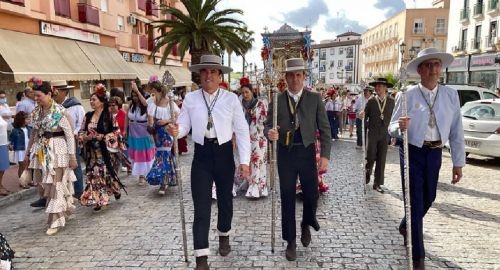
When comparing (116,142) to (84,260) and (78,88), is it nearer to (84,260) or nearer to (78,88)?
(84,260)

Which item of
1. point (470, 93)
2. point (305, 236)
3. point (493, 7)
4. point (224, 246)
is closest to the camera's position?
point (224, 246)

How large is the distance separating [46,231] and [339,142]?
1079 centimetres

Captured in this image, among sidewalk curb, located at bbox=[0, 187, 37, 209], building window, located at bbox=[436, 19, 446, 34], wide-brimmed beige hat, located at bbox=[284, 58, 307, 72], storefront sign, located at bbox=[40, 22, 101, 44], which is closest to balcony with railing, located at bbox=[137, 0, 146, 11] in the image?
storefront sign, located at bbox=[40, 22, 101, 44]

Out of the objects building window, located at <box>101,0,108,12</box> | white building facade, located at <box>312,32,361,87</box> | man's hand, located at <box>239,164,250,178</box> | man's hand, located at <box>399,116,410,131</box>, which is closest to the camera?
man's hand, located at <box>399,116,410,131</box>

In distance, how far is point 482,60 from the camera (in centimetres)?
3056

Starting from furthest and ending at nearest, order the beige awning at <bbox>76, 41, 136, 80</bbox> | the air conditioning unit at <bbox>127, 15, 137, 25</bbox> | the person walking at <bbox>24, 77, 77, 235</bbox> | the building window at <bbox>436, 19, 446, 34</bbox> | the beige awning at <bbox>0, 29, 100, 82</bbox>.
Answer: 1. the building window at <bbox>436, 19, 446, 34</bbox>
2. the air conditioning unit at <bbox>127, 15, 137, 25</bbox>
3. the beige awning at <bbox>76, 41, 136, 80</bbox>
4. the beige awning at <bbox>0, 29, 100, 82</bbox>
5. the person walking at <bbox>24, 77, 77, 235</bbox>

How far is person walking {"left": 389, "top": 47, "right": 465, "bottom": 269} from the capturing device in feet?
12.5

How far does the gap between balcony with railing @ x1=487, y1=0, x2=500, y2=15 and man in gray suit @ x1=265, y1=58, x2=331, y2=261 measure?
33.3m

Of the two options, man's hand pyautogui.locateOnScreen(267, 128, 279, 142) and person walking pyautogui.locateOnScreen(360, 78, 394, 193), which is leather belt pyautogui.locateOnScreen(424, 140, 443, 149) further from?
person walking pyautogui.locateOnScreen(360, 78, 394, 193)

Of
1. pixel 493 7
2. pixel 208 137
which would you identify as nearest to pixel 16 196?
pixel 208 137

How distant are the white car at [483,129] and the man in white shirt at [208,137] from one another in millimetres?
7414

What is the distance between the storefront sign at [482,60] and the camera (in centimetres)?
2911

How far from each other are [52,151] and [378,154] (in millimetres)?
5503

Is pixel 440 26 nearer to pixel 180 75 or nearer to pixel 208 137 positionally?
pixel 180 75
